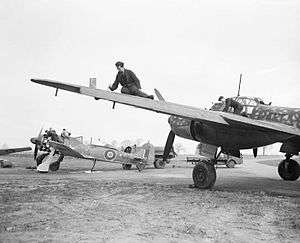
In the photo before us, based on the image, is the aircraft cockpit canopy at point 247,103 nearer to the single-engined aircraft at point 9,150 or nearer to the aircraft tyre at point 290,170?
the aircraft tyre at point 290,170

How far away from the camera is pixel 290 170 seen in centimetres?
1434

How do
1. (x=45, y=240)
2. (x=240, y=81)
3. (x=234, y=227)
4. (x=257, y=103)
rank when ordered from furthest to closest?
1. (x=240, y=81)
2. (x=257, y=103)
3. (x=234, y=227)
4. (x=45, y=240)

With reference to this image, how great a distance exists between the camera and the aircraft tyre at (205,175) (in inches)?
404

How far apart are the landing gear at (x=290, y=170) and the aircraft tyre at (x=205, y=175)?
5.18 meters

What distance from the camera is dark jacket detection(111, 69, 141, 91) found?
1078 cm

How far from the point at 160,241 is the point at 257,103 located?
8666 mm

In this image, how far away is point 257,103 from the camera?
1214cm

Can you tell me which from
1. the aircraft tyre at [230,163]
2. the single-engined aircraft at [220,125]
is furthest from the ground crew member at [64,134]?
the aircraft tyre at [230,163]

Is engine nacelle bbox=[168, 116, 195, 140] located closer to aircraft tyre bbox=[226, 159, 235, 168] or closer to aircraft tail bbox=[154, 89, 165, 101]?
aircraft tail bbox=[154, 89, 165, 101]

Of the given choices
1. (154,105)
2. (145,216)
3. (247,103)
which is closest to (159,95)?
(247,103)

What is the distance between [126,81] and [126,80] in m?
0.03

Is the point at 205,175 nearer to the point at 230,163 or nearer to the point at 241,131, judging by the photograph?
the point at 241,131

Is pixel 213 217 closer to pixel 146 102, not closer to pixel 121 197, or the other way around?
pixel 121 197

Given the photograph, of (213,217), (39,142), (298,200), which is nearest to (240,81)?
(298,200)
